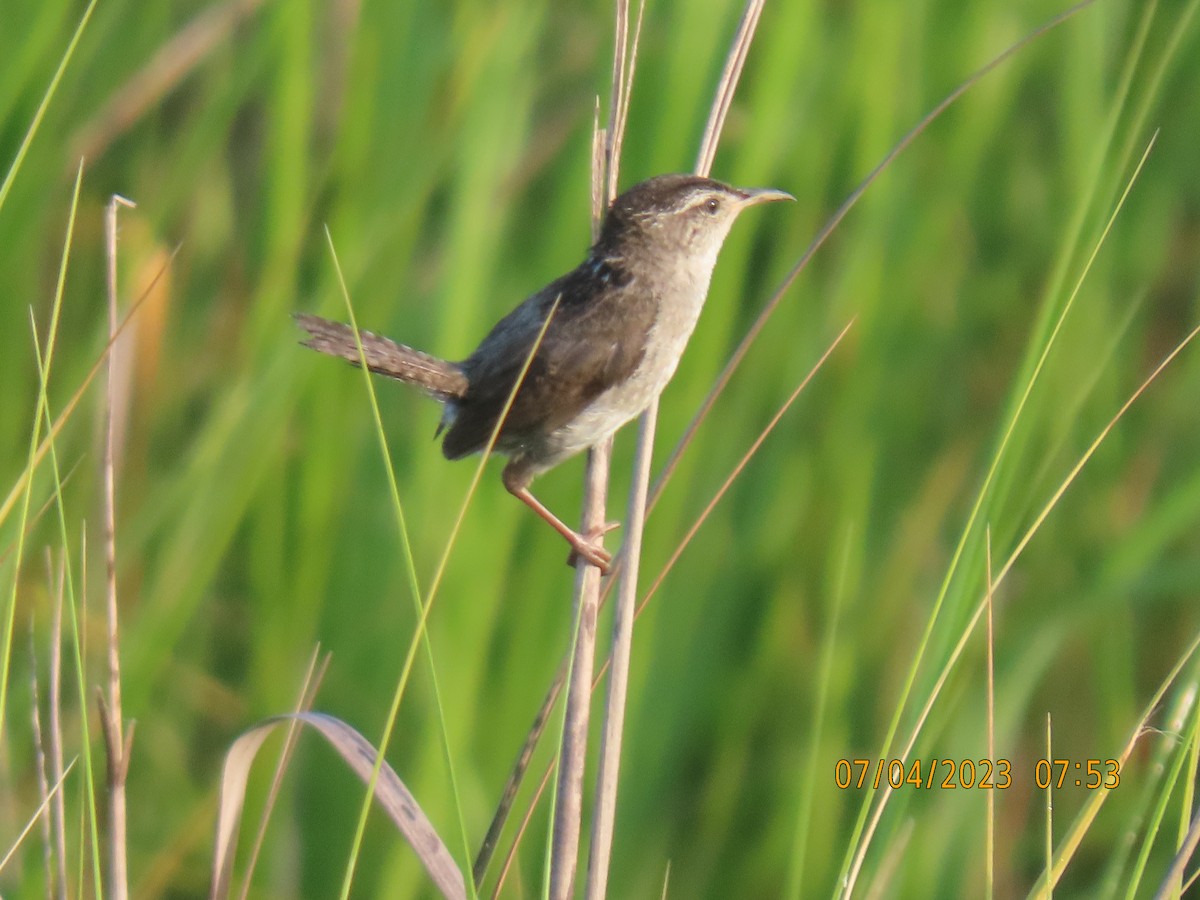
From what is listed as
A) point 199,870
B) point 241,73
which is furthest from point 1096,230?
point 199,870

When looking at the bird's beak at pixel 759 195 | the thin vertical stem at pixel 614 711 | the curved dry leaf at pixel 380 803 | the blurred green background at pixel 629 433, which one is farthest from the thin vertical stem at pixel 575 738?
the blurred green background at pixel 629 433

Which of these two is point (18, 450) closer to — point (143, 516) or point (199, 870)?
point (143, 516)

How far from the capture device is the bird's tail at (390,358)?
2.70 m

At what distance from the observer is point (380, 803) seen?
6.51ft

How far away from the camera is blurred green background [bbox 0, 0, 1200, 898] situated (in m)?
3.25

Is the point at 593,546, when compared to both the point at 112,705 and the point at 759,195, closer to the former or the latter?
the point at 759,195

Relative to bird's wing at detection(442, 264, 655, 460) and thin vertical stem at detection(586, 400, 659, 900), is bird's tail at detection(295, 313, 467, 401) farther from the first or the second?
thin vertical stem at detection(586, 400, 659, 900)

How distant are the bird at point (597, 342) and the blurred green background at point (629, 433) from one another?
0.19 m

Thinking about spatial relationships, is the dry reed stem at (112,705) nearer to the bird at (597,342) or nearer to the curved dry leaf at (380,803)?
the curved dry leaf at (380,803)

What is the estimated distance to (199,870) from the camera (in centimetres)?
371

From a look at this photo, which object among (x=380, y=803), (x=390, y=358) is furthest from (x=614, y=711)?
(x=390, y=358)

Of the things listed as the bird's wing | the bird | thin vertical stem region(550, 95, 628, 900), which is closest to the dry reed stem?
thin vertical stem region(550, 95, 628, 900)

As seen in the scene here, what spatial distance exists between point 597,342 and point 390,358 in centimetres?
47

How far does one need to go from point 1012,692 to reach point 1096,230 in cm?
157
